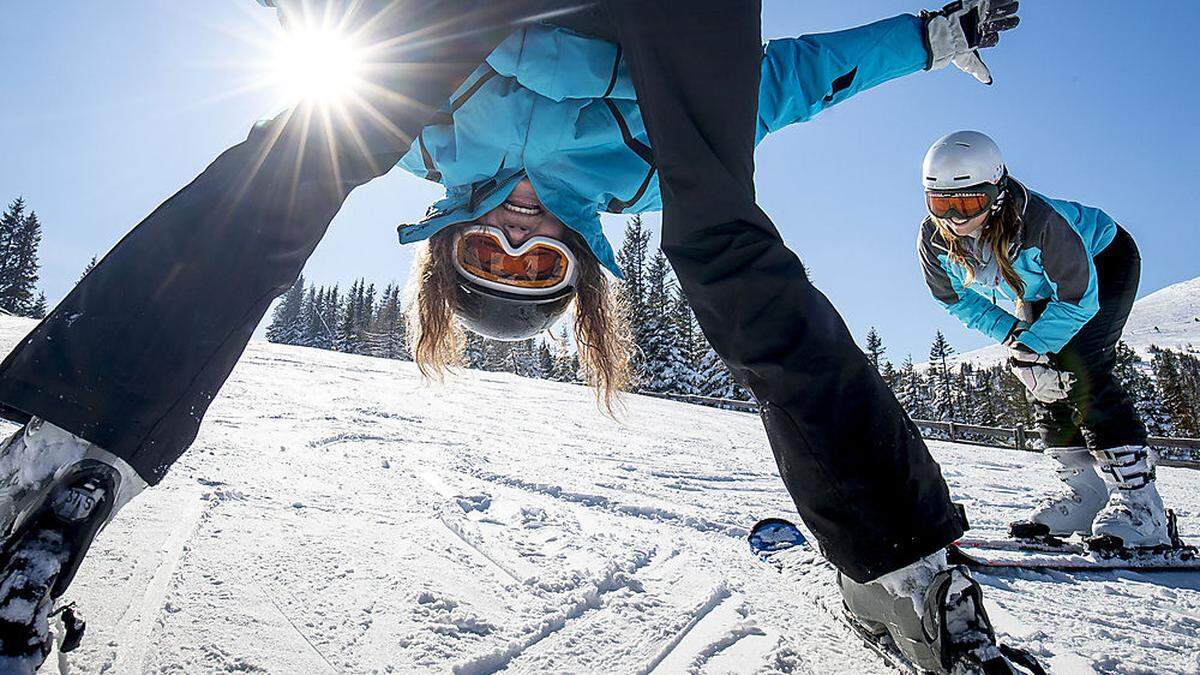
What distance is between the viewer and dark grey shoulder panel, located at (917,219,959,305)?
3.01 metres

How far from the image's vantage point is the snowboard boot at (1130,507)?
2291mm

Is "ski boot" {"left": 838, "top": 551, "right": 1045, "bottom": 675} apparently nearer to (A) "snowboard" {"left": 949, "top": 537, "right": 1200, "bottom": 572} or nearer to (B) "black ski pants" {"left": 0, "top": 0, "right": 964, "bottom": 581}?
(B) "black ski pants" {"left": 0, "top": 0, "right": 964, "bottom": 581}

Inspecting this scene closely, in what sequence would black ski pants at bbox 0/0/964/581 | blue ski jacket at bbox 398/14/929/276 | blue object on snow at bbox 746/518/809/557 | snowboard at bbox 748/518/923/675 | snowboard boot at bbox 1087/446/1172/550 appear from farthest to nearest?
snowboard boot at bbox 1087/446/1172/550 → blue object on snow at bbox 746/518/809/557 → blue ski jacket at bbox 398/14/929/276 → snowboard at bbox 748/518/923/675 → black ski pants at bbox 0/0/964/581

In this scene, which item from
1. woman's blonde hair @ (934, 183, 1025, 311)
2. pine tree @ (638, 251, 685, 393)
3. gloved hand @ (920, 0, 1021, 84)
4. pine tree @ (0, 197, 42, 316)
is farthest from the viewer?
pine tree @ (0, 197, 42, 316)

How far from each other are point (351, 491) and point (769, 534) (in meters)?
1.52

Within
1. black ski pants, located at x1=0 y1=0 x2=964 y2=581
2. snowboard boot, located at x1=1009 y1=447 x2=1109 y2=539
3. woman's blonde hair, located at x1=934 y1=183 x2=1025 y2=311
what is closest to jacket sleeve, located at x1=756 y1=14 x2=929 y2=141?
black ski pants, located at x1=0 y1=0 x2=964 y2=581

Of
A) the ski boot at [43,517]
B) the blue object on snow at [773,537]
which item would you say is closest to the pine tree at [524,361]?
the blue object on snow at [773,537]

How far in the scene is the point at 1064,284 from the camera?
2.46m

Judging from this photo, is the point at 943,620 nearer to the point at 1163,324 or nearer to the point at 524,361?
the point at 524,361

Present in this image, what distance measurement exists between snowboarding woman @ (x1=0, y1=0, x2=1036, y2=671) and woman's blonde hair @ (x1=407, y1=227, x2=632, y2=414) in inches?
25.4

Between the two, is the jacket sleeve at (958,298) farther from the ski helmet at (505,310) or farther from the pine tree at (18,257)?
the pine tree at (18,257)

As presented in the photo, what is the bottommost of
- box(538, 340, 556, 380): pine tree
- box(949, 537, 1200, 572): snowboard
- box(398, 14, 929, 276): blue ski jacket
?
box(949, 537, 1200, 572): snowboard

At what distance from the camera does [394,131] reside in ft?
3.25

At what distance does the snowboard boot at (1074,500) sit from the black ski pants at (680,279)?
2.48 m
